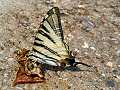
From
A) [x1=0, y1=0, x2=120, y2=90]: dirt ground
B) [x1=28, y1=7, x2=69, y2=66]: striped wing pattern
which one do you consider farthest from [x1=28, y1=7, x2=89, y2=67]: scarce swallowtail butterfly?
[x1=0, y1=0, x2=120, y2=90]: dirt ground

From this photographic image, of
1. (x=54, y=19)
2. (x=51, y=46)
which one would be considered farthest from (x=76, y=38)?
(x=54, y=19)

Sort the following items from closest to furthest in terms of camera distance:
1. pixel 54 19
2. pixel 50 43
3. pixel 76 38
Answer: pixel 54 19 < pixel 50 43 < pixel 76 38

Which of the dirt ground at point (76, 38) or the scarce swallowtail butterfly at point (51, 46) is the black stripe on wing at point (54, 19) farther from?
the dirt ground at point (76, 38)

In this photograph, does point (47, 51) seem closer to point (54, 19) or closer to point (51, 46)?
point (51, 46)

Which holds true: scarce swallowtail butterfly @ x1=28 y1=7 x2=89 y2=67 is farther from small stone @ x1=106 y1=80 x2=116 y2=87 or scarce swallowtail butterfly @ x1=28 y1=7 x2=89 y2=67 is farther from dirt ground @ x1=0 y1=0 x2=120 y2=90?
small stone @ x1=106 y1=80 x2=116 y2=87

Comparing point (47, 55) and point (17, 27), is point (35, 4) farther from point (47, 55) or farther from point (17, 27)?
point (47, 55)

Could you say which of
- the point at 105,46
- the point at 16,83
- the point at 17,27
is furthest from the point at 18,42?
the point at 105,46
